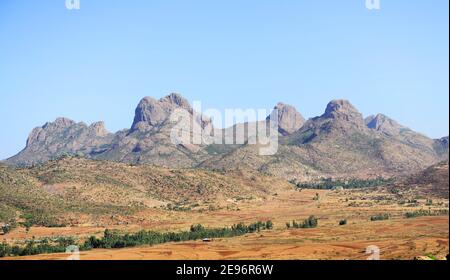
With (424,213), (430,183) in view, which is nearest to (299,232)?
(424,213)

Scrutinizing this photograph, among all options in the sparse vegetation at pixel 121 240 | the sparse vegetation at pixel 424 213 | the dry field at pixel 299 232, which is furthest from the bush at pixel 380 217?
the sparse vegetation at pixel 121 240

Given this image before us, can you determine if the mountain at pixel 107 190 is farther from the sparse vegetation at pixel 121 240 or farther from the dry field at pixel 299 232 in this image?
the sparse vegetation at pixel 121 240

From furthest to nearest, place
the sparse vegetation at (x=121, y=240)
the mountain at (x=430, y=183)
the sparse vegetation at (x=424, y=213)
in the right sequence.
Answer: the mountain at (x=430, y=183)
the sparse vegetation at (x=424, y=213)
the sparse vegetation at (x=121, y=240)

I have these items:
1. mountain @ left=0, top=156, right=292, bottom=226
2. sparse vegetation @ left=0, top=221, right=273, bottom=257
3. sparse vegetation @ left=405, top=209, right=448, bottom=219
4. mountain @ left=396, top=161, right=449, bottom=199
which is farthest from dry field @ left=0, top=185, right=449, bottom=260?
mountain @ left=396, top=161, right=449, bottom=199

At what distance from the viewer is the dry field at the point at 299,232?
4972 centimetres

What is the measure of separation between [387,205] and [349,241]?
52.3 metres

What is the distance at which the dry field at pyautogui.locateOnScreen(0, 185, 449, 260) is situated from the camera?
49.7 meters

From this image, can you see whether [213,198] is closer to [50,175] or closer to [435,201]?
[50,175]

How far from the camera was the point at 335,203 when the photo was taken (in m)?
115

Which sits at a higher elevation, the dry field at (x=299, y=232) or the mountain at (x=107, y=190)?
the mountain at (x=107, y=190)

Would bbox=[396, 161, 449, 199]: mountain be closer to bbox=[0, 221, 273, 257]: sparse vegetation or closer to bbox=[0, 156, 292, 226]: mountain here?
bbox=[0, 156, 292, 226]: mountain

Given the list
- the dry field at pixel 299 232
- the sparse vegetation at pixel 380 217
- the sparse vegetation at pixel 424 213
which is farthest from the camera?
the sparse vegetation at pixel 424 213

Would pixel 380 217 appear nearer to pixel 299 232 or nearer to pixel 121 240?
pixel 299 232
